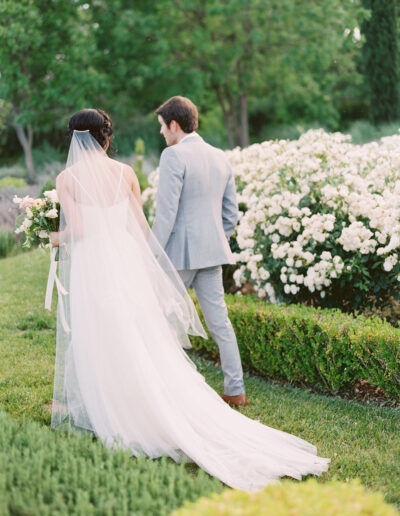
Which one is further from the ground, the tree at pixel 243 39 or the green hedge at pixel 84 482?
the tree at pixel 243 39

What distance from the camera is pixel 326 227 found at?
17.8ft

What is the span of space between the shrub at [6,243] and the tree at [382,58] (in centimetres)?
1212

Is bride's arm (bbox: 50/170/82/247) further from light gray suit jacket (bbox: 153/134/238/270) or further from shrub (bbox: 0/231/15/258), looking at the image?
shrub (bbox: 0/231/15/258)

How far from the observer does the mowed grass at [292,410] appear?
3666 mm

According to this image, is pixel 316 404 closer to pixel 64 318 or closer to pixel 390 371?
pixel 390 371

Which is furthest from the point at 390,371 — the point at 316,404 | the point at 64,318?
the point at 64,318

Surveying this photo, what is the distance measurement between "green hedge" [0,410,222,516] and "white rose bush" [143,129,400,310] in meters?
2.97

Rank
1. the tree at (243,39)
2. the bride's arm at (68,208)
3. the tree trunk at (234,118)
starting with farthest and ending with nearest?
the tree trunk at (234,118) → the tree at (243,39) → the bride's arm at (68,208)

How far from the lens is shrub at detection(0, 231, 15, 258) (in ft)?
33.3

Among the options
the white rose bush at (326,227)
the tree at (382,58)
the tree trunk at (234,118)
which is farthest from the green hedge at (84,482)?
the tree trunk at (234,118)

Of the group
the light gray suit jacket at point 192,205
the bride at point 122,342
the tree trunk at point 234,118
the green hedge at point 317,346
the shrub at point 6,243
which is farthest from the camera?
the tree trunk at point 234,118

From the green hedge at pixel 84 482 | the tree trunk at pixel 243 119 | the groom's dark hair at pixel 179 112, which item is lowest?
the green hedge at pixel 84 482

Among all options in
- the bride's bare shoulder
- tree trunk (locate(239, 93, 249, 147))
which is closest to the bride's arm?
the bride's bare shoulder

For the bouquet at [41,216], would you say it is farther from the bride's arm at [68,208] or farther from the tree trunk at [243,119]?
the tree trunk at [243,119]
